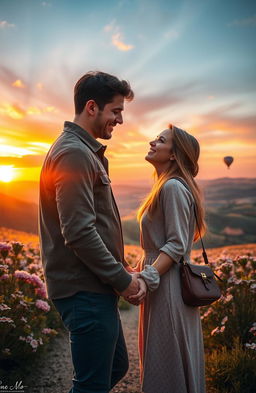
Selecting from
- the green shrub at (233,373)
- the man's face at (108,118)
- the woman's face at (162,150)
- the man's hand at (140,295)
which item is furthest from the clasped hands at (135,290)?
the green shrub at (233,373)

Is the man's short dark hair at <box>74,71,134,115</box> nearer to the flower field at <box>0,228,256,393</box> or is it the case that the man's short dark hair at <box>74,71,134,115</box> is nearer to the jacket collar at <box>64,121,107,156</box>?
the jacket collar at <box>64,121,107,156</box>

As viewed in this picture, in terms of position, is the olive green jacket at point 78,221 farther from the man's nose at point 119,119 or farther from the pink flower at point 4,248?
the pink flower at point 4,248

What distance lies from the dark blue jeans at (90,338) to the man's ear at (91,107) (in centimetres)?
120

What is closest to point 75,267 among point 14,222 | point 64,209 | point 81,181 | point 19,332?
point 64,209

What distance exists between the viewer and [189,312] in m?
2.80

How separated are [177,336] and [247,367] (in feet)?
4.85

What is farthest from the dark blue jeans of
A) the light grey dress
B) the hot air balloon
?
the hot air balloon

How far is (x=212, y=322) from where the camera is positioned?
495 centimetres

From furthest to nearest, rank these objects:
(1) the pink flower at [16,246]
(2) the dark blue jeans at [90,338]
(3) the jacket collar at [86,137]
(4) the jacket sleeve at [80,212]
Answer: (1) the pink flower at [16,246] < (3) the jacket collar at [86,137] < (2) the dark blue jeans at [90,338] < (4) the jacket sleeve at [80,212]

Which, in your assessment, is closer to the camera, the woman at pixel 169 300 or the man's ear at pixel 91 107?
the man's ear at pixel 91 107

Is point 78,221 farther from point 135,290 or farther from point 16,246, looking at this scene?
point 16,246

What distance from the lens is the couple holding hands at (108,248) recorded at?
2.08 m

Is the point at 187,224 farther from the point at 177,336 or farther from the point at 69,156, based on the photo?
the point at 69,156

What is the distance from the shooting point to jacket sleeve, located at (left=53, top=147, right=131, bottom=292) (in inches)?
79.5
